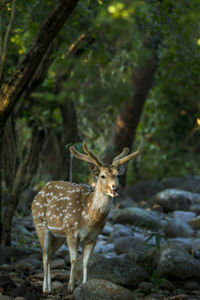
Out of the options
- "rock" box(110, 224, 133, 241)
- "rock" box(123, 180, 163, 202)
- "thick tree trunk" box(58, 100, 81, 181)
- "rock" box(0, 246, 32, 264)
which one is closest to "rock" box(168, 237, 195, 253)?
"rock" box(110, 224, 133, 241)

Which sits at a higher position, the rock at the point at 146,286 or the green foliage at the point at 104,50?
the green foliage at the point at 104,50

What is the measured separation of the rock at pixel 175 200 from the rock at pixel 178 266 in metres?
6.03

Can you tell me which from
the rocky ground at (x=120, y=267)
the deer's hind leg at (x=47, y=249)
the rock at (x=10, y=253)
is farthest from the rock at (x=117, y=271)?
the rock at (x=10, y=253)

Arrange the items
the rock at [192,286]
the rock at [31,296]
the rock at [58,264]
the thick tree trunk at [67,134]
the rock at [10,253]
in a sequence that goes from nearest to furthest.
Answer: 1. the rock at [31,296]
2. the rock at [192,286]
3. the rock at [58,264]
4. the rock at [10,253]
5. the thick tree trunk at [67,134]

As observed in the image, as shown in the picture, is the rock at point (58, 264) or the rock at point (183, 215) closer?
the rock at point (58, 264)

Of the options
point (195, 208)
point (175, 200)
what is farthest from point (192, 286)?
point (175, 200)

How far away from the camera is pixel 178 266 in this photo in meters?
7.01

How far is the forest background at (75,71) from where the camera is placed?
24.0 feet

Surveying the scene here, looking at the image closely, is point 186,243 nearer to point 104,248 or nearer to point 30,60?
point 104,248

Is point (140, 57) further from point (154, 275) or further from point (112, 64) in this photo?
point (154, 275)

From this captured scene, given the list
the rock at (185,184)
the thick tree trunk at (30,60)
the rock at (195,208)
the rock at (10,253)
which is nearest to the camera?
the thick tree trunk at (30,60)

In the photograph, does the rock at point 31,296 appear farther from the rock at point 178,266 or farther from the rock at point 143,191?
the rock at point 143,191

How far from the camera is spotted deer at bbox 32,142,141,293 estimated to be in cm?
600

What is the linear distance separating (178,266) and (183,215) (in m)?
5.37
